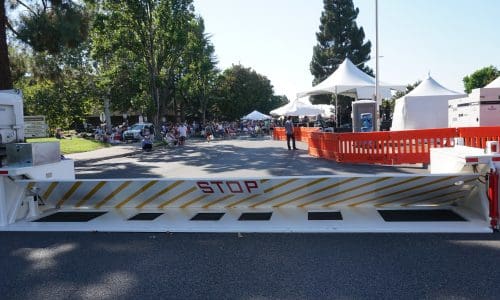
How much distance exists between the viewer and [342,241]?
5160mm

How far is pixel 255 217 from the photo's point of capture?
644 centimetres

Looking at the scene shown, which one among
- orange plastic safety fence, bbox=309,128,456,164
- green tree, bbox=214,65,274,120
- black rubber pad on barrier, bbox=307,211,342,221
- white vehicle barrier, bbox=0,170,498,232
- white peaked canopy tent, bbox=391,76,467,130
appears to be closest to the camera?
white vehicle barrier, bbox=0,170,498,232

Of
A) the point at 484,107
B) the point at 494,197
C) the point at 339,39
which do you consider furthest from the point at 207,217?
the point at 339,39

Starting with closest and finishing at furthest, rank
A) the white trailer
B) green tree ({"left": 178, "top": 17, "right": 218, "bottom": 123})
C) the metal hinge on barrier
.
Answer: the metal hinge on barrier → the white trailer → green tree ({"left": 178, "top": 17, "right": 218, "bottom": 123})

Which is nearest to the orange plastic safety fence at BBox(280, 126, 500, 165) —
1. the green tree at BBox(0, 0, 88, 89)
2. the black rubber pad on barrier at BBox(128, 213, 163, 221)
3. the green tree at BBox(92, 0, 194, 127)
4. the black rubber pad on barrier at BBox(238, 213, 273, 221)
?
the black rubber pad on barrier at BBox(238, 213, 273, 221)

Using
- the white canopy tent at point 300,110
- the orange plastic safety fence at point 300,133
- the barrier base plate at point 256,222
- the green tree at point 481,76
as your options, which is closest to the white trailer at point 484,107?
the barrier base plate at point 256,222

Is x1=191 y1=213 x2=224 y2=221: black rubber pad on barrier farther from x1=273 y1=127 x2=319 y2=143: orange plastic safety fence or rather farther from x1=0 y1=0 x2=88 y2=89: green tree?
x1=273 y1=127 x2=319 y2=143: orange plastic safety fence

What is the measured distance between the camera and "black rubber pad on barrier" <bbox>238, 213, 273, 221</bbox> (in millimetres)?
6316

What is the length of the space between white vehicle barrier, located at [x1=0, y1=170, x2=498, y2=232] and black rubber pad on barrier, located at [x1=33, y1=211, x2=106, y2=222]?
0.02m

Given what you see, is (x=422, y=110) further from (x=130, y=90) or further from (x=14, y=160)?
(x=130, y=90)

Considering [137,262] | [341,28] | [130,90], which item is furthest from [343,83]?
[341,28]

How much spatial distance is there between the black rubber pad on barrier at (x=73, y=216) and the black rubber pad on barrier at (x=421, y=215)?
15.5ft

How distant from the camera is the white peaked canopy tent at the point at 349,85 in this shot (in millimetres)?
20984

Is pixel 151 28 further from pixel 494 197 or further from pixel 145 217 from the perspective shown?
pixel 494 197
